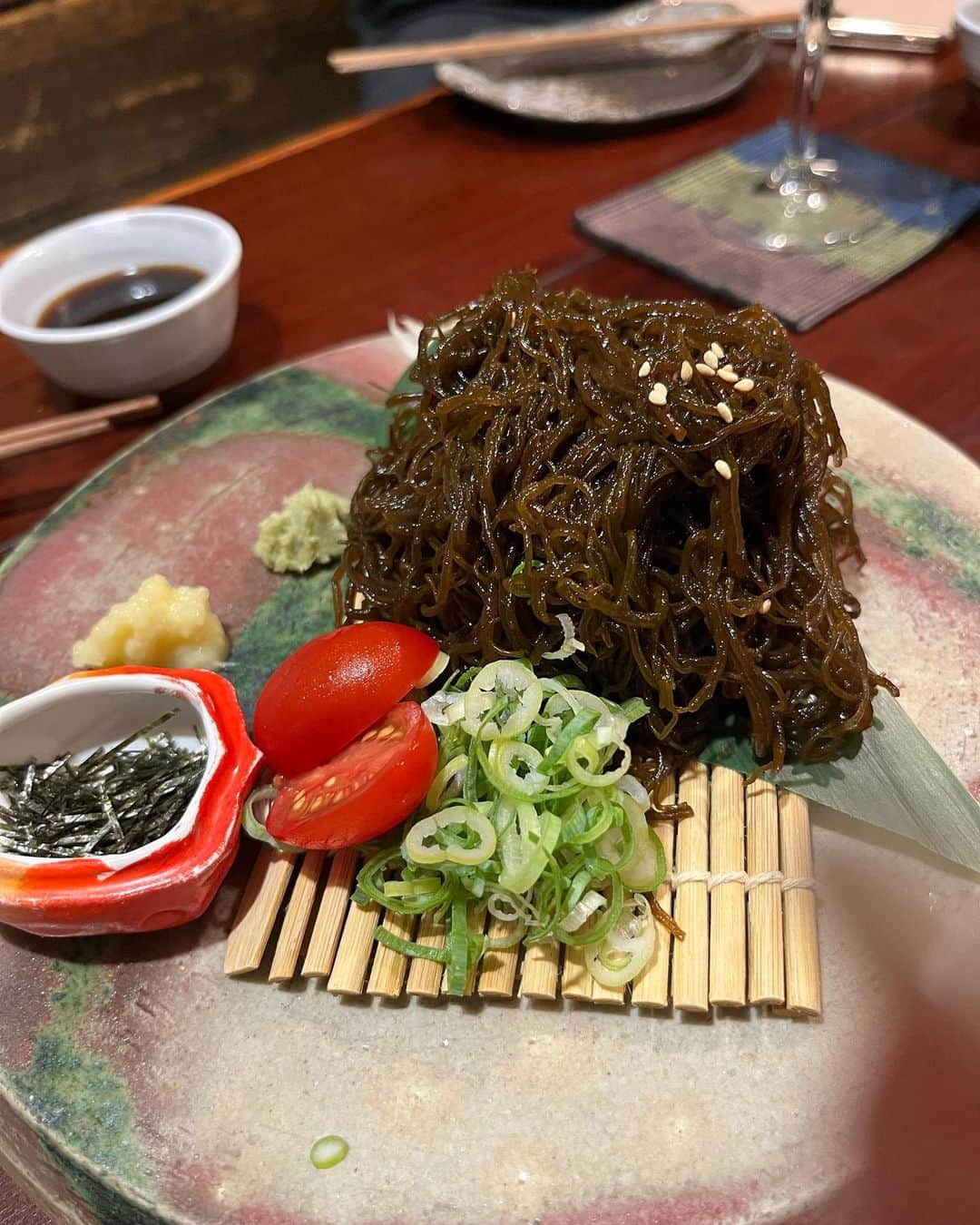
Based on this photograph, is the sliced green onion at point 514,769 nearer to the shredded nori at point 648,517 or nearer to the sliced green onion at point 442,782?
the sliced green onion at point 442,782

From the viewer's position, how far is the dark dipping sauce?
3172mm

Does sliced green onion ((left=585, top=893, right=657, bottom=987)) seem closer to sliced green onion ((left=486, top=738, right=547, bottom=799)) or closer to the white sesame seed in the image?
sliced green onion ((left=486, top=738, right=547, bottom=799))

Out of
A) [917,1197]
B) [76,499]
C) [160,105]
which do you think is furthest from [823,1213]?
[160,105]

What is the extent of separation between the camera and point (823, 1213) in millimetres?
1372

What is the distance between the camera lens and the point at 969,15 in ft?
13.8

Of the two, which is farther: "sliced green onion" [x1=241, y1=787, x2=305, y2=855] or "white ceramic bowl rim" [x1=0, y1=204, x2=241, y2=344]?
"white ceramic bowl rim" [x1=0, y1=204, x2=241, y2=344]

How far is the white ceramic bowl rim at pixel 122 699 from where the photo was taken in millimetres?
1659

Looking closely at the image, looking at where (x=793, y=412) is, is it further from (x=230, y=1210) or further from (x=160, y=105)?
(x=160, y=105)

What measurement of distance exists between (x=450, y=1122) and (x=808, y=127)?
3990 mm

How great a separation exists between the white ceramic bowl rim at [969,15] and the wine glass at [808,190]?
0.78 meters

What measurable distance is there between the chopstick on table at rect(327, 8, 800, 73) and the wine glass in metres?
0.76

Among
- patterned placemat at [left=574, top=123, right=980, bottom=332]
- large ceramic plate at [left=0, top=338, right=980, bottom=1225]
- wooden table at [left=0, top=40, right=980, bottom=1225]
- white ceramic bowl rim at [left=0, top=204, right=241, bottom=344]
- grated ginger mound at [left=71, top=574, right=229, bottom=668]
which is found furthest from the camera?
patterned placemat at [left=574, top=123, right=980, bottom=332]

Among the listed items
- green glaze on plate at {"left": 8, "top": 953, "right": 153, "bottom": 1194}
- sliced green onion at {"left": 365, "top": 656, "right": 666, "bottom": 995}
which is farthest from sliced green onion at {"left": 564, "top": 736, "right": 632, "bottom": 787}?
green glaze on plate at {"left": 8, "top": 953, "right": 153, "bottom": 1194}

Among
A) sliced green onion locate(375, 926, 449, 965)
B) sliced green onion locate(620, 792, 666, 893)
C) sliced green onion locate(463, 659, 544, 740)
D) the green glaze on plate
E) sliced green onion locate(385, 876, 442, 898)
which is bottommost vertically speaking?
the green glaze on plate
